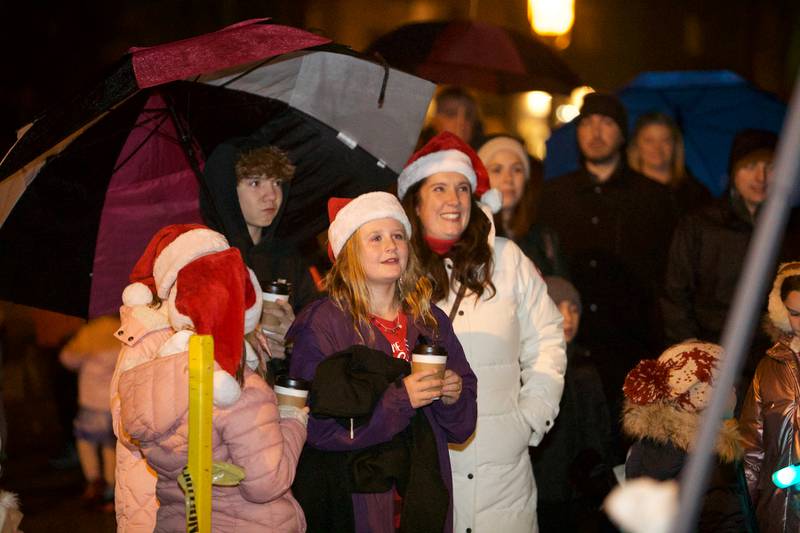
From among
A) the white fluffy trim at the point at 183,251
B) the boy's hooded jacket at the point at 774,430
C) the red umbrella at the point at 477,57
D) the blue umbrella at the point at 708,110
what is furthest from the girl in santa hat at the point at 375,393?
the blue umbrella at the point at 708,110

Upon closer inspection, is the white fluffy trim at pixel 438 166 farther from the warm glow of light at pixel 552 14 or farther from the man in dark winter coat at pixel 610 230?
the warm glow of light at pixel 552 14

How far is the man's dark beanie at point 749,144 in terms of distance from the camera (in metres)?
7.72

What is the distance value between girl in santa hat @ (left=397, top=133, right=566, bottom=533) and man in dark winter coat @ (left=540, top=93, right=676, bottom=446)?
213cm

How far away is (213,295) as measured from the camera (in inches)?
175

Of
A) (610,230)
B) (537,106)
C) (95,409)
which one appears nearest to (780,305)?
(610,230)

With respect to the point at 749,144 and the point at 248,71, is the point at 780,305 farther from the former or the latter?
the point at 248,71

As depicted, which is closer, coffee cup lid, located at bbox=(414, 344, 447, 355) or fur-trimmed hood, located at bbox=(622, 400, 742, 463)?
coffee cup lid, located at bbox=(414, 344, 447, 355)

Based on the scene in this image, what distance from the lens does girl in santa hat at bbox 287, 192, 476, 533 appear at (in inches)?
189

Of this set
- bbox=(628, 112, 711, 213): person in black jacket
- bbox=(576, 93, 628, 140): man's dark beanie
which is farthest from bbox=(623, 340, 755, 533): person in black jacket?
bbox=(628, 112, 711, 213): person in black jacket

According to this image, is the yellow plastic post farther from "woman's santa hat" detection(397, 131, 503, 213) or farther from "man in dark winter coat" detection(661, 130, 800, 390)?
"man in dark winter coat" detection(661, 130, 800, 390)

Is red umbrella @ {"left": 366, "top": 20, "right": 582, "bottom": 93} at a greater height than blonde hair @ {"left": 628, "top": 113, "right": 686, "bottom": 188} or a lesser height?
greater

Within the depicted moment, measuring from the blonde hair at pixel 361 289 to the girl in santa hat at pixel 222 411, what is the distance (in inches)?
19.0

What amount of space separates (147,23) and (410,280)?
23.6 metres

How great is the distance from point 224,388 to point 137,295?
4.83ft
